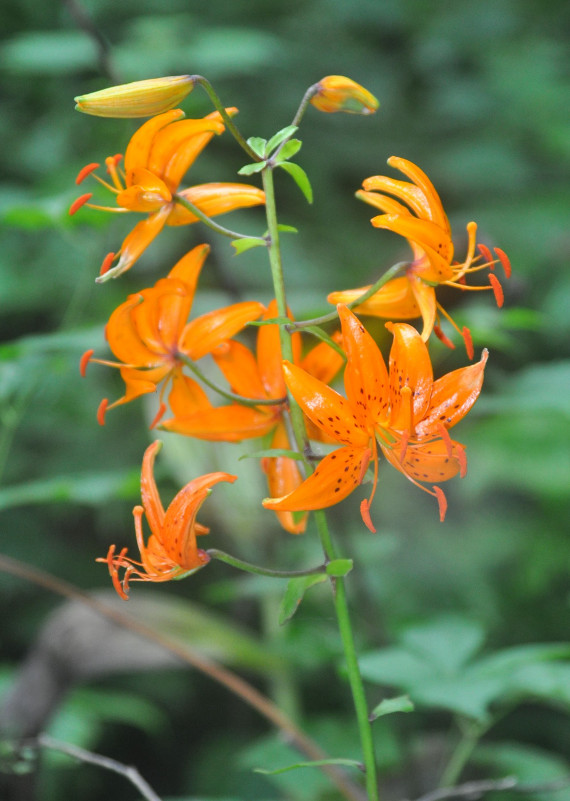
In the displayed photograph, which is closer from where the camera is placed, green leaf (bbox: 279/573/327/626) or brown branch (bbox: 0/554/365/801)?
green leaf (bbox: 279/573/327/626)

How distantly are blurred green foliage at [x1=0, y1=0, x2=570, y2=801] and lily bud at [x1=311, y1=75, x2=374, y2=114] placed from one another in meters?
0.47

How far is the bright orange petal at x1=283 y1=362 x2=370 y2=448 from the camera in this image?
0.47 m

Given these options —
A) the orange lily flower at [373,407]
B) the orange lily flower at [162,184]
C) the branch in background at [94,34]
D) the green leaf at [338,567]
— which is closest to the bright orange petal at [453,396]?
the orange lily flower at [373,407]

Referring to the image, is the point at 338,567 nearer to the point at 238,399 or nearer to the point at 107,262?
the point at 238,399

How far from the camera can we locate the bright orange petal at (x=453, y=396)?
1.60ft

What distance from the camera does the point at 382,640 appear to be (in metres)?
1.23

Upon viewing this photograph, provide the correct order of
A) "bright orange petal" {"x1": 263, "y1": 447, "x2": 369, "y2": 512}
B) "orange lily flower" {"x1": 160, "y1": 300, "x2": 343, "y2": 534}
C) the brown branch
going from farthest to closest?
the brown branch, "orange lily flower" {"x1": 160, "y1": 300, "x2": 343, "y2": 534}, "bright orange petal" {"x1": 263, "y1": 447, "x2": 369, "y2": 512}

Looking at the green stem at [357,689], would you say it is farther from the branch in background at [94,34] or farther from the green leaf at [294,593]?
the branch in background at [94,34]

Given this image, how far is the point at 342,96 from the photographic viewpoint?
550 mm

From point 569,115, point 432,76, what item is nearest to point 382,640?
point 569,115

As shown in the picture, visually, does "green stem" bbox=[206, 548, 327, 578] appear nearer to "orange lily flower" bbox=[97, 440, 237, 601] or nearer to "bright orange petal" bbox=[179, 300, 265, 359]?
"orange lily flower" bbox=[97, 440, 237, 601]

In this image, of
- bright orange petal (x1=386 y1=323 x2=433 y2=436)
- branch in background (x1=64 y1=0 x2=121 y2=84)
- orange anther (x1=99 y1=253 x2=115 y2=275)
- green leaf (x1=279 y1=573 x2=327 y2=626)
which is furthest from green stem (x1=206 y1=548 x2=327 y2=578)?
branch in background (x1=64 y1=0 x2=121 y2=84)

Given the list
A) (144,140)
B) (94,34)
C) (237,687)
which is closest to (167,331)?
(144,140)

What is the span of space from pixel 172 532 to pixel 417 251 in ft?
0.86
